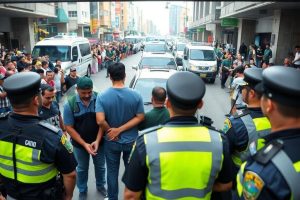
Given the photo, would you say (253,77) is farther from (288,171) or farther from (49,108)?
(49,108)

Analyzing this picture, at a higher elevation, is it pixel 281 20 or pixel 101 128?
pixel 281 20

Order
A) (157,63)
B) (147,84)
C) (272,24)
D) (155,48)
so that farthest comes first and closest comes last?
(155,48), (272,24), (157,63), (147,84)

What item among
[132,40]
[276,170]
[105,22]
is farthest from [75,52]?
[105,22]

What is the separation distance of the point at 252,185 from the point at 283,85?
1.96ft

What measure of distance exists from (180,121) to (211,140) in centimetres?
24

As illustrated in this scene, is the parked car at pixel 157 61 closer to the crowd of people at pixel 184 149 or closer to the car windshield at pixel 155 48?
the crowd of people at pixel 184 149

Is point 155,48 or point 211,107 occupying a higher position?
point 155,48

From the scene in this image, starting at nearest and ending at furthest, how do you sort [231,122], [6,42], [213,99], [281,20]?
[231,122], [213,99], [281,20], [6,42]

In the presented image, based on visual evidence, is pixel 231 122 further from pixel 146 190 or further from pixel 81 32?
pixel 81 32

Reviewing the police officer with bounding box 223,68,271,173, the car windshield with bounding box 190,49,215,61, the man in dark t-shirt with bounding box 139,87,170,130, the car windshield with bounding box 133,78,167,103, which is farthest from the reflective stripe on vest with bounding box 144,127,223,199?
the car windshield with bounding box 190,49,215,61

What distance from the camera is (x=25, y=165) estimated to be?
7.22 feet

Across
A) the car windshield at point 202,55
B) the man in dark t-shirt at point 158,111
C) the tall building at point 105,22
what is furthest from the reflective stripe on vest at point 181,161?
the tall building at point 105,22

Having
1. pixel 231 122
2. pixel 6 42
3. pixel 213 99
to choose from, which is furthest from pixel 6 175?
pixel 6 42

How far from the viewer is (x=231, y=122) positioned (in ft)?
8.89
